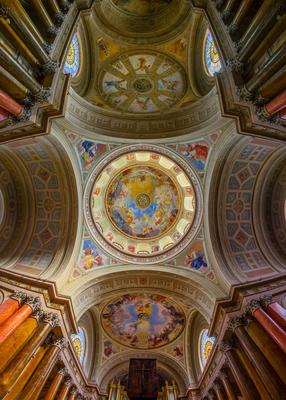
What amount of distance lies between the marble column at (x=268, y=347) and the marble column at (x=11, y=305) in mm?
9675

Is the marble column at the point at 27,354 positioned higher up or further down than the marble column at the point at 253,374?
further down

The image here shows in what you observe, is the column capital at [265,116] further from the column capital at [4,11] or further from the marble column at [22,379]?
Answer: the marble column at [22,379]

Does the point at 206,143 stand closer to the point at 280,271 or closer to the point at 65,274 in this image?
the point at 280,271

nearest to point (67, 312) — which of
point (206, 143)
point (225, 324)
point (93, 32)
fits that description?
point (225, 324)

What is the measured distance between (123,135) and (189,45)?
21.0ft

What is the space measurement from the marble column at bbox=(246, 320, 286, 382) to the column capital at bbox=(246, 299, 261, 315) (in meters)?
0.43

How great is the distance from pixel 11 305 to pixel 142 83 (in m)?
14.2

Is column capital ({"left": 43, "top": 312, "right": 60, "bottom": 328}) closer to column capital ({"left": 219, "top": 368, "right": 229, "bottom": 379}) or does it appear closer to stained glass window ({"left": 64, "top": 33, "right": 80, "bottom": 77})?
column capital ({"left": 219, "top": 368, "right": 229, "bottom": 379})

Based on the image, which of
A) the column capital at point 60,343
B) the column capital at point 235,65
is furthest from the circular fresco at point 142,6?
the column capital at point 60,343

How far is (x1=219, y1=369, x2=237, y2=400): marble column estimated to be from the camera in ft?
41.9

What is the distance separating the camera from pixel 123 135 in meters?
16.6

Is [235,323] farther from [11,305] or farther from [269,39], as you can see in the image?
[269,39]

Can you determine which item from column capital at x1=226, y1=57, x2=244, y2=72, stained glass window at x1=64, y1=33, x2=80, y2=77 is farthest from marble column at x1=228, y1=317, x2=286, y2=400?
stained glass window at x1=64, y1=33, x2=80, y2=77

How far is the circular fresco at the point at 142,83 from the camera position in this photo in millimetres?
16781
